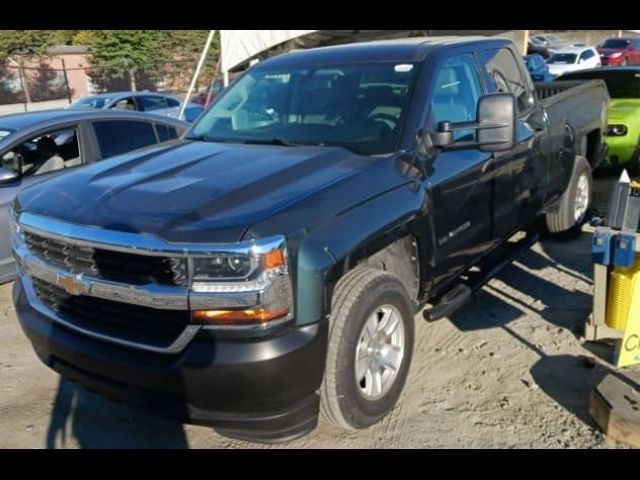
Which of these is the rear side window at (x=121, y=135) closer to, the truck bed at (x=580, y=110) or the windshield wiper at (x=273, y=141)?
the windshield wiper at (x=273, y=141)

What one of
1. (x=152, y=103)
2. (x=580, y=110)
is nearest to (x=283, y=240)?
(x=580, y=110)

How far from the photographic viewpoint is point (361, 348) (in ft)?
9.84

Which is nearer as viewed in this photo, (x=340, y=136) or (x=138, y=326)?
(x=138, y=326)

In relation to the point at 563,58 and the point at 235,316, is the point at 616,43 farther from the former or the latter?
the point at 235,316

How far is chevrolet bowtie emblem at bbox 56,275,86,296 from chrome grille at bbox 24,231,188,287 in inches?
1.7

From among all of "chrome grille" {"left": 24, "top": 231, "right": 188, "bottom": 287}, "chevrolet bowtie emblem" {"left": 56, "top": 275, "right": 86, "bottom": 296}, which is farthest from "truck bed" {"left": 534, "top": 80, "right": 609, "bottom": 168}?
"chevrolet bowtie emblem" {"left": 56, "top": 275, "right": 86, "bottom": 296}

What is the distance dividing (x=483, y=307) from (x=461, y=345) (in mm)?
681

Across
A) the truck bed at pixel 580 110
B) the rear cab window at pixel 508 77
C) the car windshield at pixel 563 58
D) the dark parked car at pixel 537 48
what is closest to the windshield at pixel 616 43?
the dark parked car at pixel 537 48

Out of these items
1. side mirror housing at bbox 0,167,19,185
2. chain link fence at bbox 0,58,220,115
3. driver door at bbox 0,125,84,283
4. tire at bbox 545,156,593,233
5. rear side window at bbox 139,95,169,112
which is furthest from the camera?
chain link fence at bbox 0,58,220,115

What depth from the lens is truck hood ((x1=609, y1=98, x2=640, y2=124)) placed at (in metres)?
8.69

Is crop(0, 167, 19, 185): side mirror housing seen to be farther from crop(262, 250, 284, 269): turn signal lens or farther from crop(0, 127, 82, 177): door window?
crop(262, 250, 284, 269): turn signal lens

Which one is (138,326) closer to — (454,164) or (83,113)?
(454,164)

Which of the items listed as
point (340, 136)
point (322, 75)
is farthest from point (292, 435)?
point (322, 75)

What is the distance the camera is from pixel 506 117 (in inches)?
133
